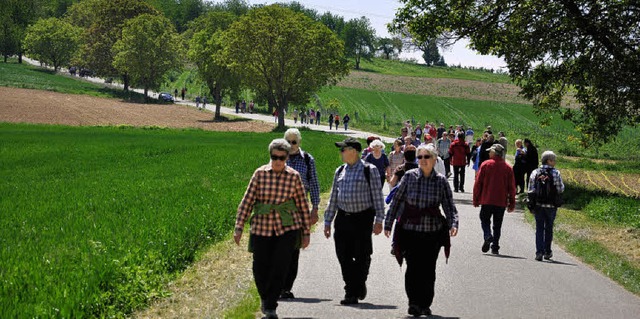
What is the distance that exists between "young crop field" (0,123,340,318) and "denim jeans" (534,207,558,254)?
574cm

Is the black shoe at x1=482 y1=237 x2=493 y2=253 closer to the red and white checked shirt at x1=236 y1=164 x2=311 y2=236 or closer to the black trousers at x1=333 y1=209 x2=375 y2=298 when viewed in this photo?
the black trousers at x1=333 y1=209 x2=375 y2=298

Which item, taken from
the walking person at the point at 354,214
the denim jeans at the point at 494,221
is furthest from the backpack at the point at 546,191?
the walking person at the point at 354,214

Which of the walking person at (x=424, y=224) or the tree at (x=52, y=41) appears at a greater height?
the tree at (x=52, y=41)

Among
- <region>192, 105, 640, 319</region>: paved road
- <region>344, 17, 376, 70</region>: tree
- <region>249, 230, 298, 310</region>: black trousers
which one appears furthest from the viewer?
<region>344, 17, 376, 70</region>: tree

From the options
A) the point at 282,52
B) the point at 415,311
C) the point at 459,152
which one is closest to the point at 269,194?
the point at 415,311

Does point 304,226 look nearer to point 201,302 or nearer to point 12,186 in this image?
point 201,302

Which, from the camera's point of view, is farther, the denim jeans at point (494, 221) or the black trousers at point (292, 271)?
the denim jeans at point (494, 221)

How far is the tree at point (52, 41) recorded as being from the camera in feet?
393

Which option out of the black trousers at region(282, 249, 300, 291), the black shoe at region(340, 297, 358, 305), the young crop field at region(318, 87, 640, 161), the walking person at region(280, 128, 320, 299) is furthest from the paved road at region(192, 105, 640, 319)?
the young crop field at region(318, 87, 640, 161)

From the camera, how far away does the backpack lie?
499 inches

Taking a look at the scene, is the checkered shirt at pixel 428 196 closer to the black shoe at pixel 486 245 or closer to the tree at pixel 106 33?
the black shoe at pixel 486 245

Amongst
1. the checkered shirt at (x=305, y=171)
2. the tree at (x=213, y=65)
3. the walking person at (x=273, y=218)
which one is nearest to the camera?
the walking person at (x=273, y=218)

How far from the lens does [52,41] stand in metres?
121

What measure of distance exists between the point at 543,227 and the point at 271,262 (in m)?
6.45
